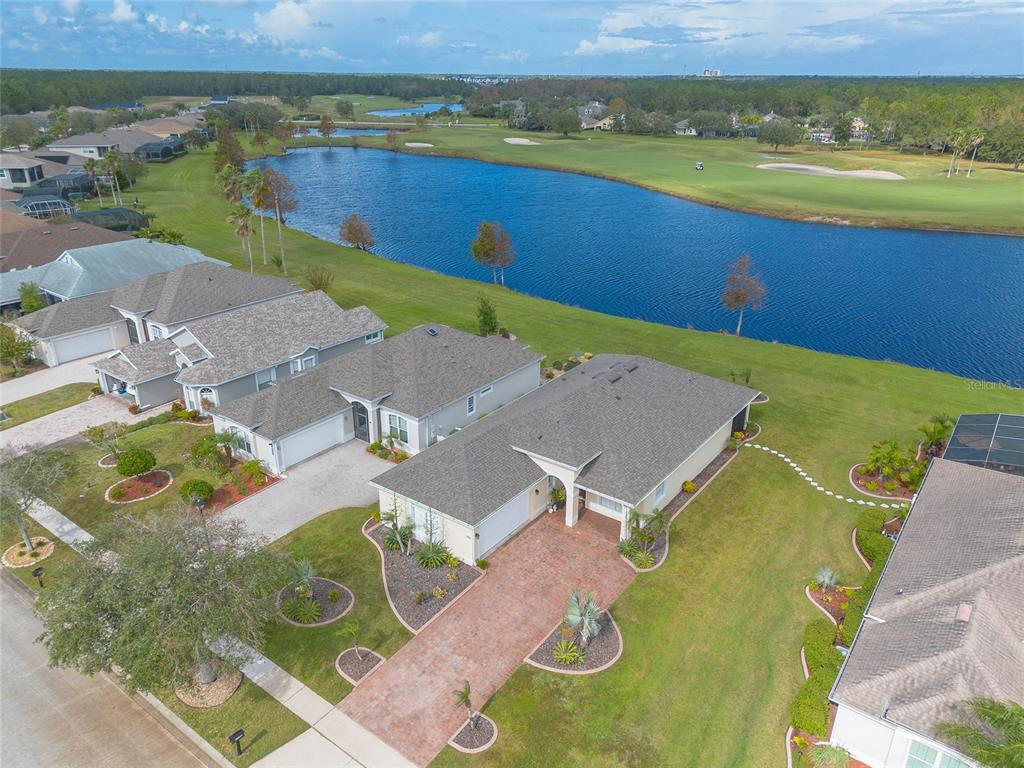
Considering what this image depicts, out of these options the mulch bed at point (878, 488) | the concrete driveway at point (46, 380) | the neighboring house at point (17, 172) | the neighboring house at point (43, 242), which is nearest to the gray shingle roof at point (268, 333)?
the concrete driveway at point (46, 380)

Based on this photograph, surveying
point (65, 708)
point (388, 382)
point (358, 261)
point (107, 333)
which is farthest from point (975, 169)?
point (65, 708)

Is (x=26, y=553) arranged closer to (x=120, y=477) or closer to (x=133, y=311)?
(x=120, y=477)

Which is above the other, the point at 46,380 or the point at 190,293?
the point at 190,293

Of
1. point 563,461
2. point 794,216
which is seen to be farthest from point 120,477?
point 794,216

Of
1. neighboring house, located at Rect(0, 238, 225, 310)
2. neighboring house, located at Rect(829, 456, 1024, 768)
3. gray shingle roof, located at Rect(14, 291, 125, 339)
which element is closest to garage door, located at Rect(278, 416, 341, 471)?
gray shingle roof, located at Rect(14, 291, 125, 339)

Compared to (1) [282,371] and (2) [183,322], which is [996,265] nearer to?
(1) [282,371]

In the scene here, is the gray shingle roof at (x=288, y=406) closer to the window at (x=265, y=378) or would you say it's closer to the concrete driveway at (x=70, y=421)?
the window at (x=265, y=378)
